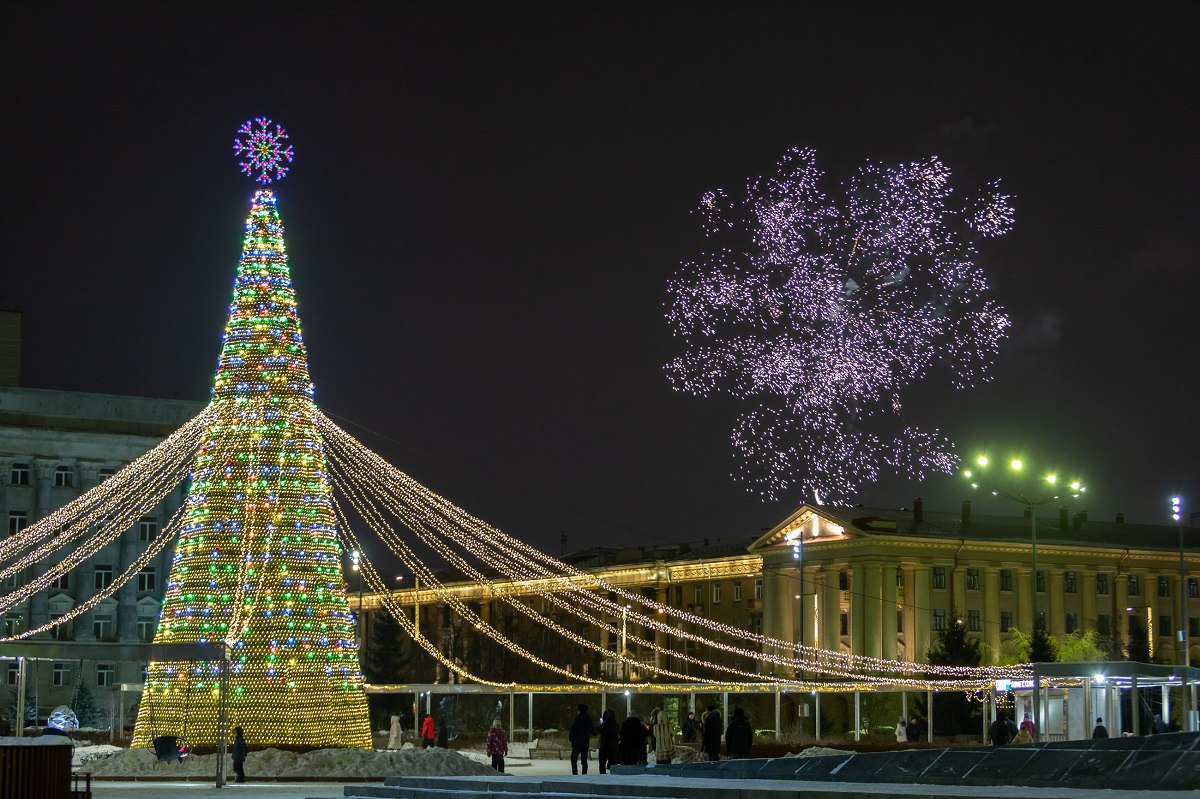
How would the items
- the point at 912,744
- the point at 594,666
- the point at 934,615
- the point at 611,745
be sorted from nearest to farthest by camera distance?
the point at 611,745 → the point at 912,744 → the point at 934,615 → the point at 594,666

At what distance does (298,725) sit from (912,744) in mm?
15993

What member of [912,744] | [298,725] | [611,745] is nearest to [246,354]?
[298,725]

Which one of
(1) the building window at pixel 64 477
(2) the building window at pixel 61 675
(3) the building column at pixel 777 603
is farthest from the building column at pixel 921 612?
(1) the building window at pixel 64 477

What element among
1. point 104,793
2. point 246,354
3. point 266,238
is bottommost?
point 104,793

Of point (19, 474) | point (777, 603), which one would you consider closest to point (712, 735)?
point (19, 474)

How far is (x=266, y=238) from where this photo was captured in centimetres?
3409

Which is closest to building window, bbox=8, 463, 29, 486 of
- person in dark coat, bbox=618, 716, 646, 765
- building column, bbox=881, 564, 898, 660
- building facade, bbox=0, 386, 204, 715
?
building facade, bbox=0, 386, 204, 715

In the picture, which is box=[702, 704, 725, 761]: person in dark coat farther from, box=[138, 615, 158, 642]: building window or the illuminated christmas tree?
box=[138, 615, 158, 642]: building window

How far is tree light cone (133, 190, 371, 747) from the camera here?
32.4 m

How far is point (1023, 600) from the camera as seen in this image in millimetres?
91938

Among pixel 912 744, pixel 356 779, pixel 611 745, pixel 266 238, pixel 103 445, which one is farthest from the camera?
pixel 103 445

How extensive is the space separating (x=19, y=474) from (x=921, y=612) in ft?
139

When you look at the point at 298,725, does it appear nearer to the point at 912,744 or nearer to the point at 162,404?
the point at 912,744

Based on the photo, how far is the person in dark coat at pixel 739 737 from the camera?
28812 millimetres
